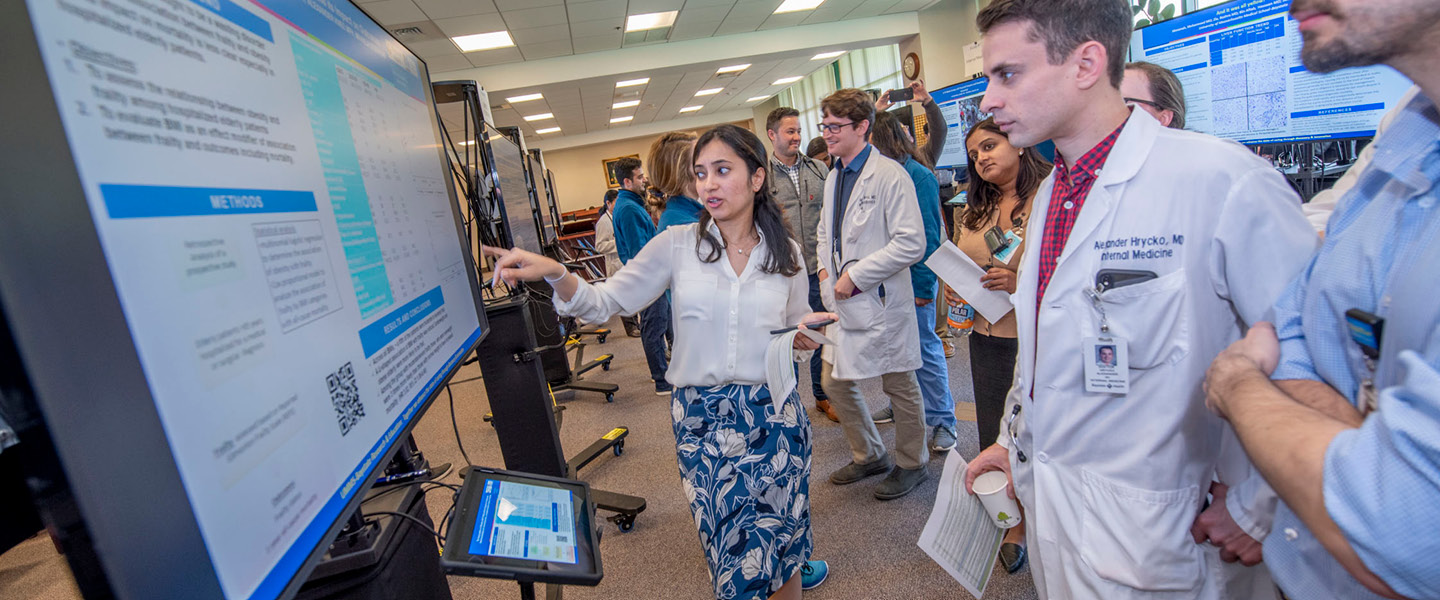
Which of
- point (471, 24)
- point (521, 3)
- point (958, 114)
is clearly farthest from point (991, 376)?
point (471, 24)

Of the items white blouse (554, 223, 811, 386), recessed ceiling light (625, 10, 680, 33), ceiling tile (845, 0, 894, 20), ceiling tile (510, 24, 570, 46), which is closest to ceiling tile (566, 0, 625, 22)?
recessed ceiling light (625, 10, 680, 33)

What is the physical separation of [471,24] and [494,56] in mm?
1494

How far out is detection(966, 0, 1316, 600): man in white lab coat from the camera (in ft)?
3.27

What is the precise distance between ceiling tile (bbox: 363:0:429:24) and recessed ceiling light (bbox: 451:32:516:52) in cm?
84

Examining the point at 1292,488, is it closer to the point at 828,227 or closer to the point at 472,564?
the point at 472,564

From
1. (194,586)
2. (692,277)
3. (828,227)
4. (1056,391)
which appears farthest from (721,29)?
(194,586)

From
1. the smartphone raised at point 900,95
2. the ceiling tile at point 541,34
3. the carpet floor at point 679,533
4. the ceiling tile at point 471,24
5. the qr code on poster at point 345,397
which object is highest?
the ceiling tile at point 541,34

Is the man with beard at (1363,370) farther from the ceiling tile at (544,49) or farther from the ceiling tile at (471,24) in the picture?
the ceiling tile at (544,49)

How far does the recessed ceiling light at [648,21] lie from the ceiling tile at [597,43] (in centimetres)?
31

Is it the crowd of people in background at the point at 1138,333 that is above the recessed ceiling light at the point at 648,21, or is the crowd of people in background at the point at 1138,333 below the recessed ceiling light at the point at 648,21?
below

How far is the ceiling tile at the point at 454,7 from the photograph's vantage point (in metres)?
5.54

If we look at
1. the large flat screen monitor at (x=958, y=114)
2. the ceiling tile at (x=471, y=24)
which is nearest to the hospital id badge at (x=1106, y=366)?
the large flat screen monitor at (x=958, y=114)

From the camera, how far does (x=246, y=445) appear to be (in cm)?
56

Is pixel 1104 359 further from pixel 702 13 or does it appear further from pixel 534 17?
pixel 702 13
